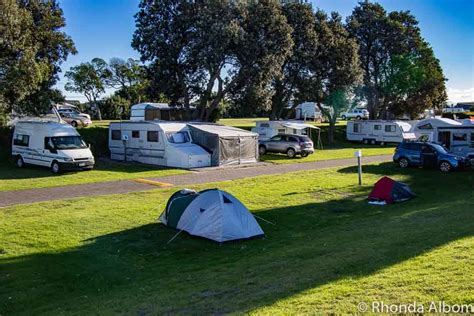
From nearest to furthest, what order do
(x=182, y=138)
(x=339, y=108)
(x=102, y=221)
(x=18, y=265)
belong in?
1. (x=18, y=265)
2. (x=102, y=221)
3. (x=182, y=138)
4. (x=339, y=108)

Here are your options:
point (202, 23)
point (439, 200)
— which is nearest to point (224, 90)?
point (202, 23)

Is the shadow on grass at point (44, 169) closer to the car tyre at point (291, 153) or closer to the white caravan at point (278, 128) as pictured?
the car tyre at point (291, 153)

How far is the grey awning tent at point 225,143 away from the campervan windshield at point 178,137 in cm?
45

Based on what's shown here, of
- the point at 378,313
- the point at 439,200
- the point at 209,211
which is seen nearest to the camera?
the point at 378,313

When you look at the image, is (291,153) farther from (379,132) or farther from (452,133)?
(379,132)

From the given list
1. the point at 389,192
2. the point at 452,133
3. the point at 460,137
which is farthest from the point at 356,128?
the point at 389,192

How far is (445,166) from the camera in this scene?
24266 millimetres

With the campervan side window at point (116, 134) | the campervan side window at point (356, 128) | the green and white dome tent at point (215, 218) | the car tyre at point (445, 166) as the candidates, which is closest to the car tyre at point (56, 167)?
the campervan side window at point (116, 134)

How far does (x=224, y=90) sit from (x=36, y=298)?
97.6 feet

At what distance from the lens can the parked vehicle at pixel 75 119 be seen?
39.2 metres

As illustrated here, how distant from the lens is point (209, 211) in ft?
38.7

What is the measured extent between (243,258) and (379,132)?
122 feet

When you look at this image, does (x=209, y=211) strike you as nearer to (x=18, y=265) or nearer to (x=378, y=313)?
(x=18, y=265)

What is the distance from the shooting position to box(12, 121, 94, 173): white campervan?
2312cm
